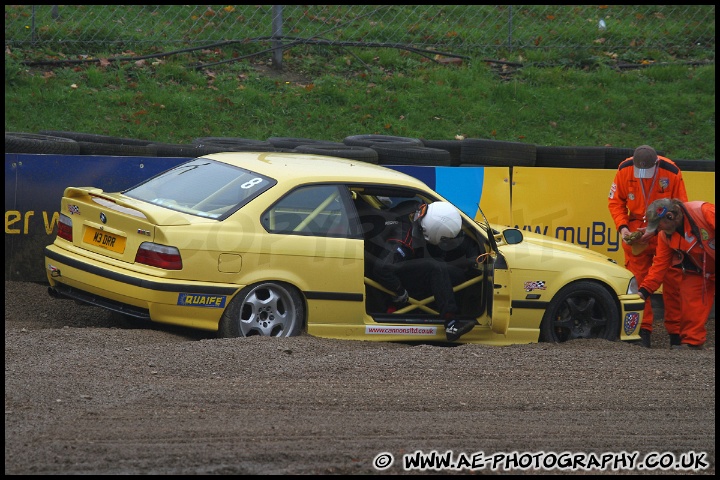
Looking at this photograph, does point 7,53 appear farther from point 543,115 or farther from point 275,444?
point 275,444

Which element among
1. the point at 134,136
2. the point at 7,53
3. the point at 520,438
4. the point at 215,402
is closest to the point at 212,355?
the point at 215,402

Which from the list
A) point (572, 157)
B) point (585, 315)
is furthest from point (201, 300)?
point (572, 157)

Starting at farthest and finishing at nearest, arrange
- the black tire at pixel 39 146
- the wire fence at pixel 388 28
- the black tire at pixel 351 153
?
the wire fence at pixel 388 28
the black tire at pixel 351 153
the black tire at pixel 39 146

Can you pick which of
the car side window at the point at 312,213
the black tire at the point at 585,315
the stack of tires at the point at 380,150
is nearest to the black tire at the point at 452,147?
the stack of tires at the point at 380,150

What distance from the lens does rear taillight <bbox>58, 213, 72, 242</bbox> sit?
7934mm

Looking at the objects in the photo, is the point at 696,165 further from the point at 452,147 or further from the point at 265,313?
the point at 265,313

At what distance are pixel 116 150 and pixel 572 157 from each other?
16.7ft

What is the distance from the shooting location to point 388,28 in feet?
59.2

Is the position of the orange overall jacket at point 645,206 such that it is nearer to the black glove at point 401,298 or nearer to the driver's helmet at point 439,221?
the driver's helmet at point 439,221

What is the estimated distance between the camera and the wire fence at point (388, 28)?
16484 millimetres

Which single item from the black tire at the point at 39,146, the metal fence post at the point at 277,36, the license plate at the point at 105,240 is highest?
the metal fence post at the point at 277,36

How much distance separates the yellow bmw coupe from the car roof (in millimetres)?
14

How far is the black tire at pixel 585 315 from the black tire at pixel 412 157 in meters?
2.65

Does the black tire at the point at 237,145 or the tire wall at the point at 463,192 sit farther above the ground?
the black tire at the point at 237,145
